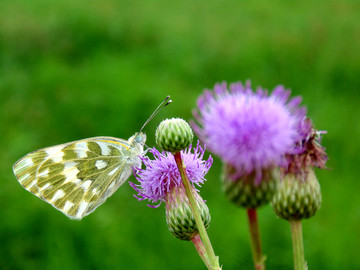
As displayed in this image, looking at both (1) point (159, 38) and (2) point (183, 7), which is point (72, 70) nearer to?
(1) point (159, 38)

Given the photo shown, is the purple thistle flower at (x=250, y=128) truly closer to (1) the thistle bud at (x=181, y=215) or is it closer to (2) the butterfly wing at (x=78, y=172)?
(1) the thistle bud at (x=181, y=215)

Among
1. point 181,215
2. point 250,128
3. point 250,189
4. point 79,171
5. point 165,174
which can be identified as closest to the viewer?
point 250,128

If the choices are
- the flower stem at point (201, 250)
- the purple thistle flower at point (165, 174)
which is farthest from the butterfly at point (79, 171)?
the flower stem at point (201, 250)

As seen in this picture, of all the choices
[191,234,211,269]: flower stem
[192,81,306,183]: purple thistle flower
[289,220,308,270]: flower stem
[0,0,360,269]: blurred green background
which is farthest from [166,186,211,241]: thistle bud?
[0,0,360,269]: blurred green background

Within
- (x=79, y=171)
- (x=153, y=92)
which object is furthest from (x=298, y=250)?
(x=153, y=92)

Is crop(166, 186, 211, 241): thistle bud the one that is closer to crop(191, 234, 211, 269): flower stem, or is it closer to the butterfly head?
crop(191, 234, 211, 269): flower stem

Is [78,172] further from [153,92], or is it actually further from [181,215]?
[153,92]

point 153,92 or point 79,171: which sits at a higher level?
point 153,92
